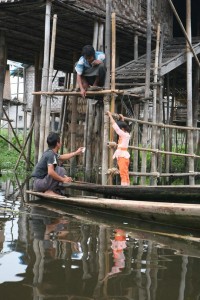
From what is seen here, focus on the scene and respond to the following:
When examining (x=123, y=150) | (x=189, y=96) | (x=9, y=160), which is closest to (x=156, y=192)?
(x=123, y=150)

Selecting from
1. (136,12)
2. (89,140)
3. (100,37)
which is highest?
(136,12)

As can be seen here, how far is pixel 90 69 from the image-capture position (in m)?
8.38

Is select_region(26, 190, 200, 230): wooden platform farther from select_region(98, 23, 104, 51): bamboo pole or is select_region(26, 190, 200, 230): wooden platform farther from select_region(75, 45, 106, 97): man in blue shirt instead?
select_region(98, 23, 104, 51): bamboo pole

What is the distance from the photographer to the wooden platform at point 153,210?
5555 mm

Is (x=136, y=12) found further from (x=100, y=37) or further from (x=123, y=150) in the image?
(x=123, y=150)

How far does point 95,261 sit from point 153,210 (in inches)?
80.2

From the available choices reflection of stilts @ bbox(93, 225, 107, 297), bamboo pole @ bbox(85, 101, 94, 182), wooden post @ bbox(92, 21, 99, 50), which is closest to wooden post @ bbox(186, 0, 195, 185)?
wooden post @ bbox(92, 21, 99, 50)

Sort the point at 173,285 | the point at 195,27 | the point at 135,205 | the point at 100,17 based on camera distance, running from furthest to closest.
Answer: the point at 195,27, the point at 100,17, the point at 135,205, the point at 173,285

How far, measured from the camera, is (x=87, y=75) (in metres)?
8.41

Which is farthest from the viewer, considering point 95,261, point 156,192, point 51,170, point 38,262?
point 51,170

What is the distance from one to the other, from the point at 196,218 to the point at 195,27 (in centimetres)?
1105

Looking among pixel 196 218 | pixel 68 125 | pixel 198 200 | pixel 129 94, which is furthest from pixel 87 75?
pixel 68 125

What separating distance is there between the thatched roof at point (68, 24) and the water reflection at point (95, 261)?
17.4 feet

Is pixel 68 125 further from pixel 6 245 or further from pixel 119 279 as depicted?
pixel 119 279
